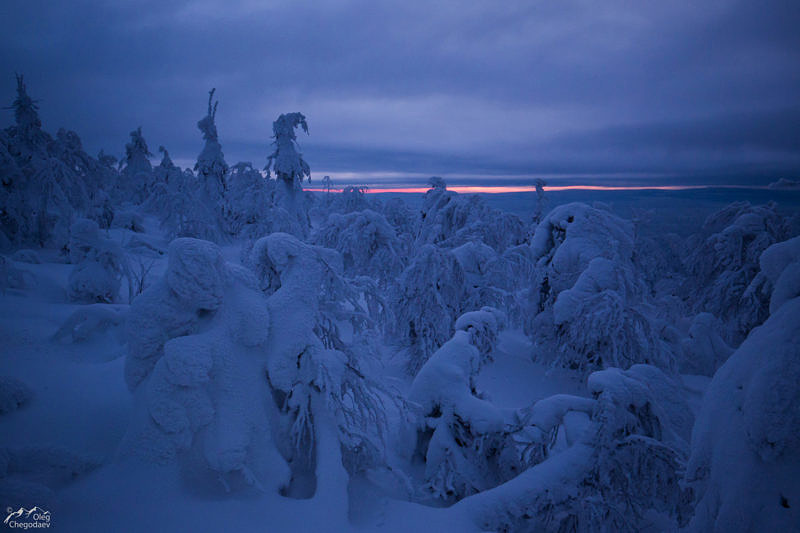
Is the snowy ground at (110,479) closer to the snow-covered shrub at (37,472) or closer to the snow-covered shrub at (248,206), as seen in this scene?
the snow-covered shrub at (37,472)

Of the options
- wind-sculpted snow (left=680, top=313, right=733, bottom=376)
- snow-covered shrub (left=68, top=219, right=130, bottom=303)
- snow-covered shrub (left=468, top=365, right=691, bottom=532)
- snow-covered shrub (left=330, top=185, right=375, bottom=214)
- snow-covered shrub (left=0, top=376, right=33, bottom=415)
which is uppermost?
snow-covered shrub (left=330, top=185, right=375, bottom=214)

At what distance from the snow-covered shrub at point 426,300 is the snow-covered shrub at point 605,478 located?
675 cm

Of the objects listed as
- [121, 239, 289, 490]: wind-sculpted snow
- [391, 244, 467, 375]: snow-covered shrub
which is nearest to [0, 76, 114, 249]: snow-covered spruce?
[121, 239, 289, 490]: wind-sculpted snow

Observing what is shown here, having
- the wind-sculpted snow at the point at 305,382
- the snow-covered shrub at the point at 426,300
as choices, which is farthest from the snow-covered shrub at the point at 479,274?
the wind-sculpted snow at the point at 305,382

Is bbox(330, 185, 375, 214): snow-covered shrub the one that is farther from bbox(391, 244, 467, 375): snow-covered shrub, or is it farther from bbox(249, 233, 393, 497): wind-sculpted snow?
bbox(249, 233, 393, 497): wind-sculpted snow

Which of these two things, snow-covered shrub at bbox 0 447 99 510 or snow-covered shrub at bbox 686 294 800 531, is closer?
snow-covered shrub at bbox 686 294 800 531

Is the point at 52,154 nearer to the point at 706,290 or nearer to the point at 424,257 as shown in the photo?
the point at 424,257

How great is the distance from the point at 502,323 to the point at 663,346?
4.91 meters

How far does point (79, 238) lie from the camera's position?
1013cm

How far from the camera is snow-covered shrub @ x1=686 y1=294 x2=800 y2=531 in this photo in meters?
2.45

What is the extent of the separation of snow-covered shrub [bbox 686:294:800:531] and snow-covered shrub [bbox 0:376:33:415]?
281 inches

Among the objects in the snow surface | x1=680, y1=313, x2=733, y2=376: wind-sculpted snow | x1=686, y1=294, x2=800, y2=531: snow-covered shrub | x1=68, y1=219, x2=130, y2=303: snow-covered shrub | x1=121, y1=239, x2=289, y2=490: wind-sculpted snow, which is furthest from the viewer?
x1=680, y1=313, x2=733, y2=376: wind-sculpted snow
